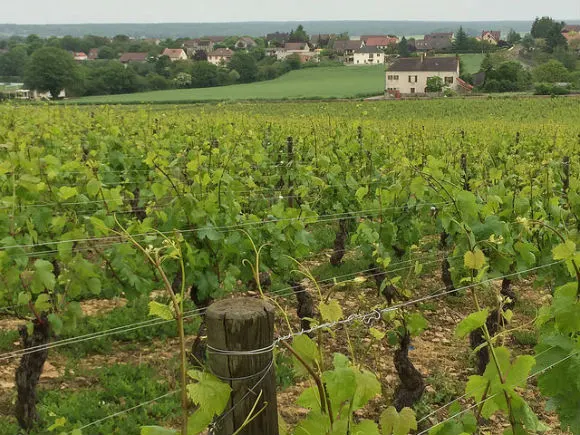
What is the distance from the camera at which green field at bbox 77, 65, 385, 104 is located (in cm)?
6225

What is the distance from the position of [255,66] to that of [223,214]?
86227mm

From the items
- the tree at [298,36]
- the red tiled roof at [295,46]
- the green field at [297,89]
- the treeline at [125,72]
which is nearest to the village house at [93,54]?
the treeline at [125,72]

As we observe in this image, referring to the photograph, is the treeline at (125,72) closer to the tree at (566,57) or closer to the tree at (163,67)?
the tree at (163,67)

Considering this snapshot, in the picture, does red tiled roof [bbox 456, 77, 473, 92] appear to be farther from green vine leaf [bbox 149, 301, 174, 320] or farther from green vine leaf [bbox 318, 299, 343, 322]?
green vine leaf [bbox 149, 301, 174, 320]

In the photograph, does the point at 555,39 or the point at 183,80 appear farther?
the point at 555,39

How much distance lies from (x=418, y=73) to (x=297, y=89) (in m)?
13.9

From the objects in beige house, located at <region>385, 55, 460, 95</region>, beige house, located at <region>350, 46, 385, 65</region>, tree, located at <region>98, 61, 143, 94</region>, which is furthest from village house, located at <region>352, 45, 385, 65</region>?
tree, located at <region>98, 61, 143, 94</region>

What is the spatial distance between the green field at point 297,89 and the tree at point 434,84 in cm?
528

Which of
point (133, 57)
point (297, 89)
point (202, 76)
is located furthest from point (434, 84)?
point (133, 57)

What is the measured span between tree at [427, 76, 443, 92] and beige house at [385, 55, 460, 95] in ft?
6.94

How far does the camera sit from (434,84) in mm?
67625

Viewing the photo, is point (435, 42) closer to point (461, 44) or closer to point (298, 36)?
point (461, 44)

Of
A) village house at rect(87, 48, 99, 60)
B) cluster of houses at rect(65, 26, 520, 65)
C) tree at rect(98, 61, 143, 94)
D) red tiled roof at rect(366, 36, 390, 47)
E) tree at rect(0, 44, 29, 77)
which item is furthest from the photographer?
red tiled roof at rect(366, 36, 390, 47)

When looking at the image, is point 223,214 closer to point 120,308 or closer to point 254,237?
point 254,237
